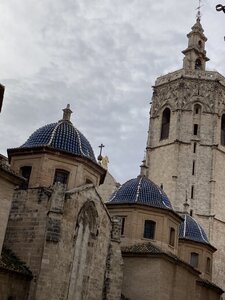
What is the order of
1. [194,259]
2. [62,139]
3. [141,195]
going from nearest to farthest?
[62,139] < [141,195] < [194,259]

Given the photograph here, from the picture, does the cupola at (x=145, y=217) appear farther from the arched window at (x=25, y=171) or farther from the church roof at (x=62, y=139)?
the arched window at (x=25, y=171)

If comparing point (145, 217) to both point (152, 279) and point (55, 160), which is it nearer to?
point (152, 279)

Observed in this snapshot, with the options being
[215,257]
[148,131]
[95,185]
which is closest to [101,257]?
[95,185]

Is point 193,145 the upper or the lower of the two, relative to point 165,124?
lower

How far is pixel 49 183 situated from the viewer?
94.3ft

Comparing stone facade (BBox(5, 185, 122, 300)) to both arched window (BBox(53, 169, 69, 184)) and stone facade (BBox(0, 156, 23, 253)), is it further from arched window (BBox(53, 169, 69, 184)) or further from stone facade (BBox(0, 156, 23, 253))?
stone facade (BBox(0, 156, 23, 253))

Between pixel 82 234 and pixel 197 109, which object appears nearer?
pixel 82 234

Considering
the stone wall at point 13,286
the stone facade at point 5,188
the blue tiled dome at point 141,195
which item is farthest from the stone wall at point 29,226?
the blue tiled dome at point 141,195

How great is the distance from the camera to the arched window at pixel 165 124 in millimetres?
61869

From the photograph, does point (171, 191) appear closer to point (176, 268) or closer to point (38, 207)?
point (176, 268)

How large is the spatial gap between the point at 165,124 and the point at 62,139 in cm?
3407

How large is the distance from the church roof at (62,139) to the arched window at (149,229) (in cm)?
674

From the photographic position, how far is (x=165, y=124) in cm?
6297

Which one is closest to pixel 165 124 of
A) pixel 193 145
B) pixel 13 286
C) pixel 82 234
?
pixel 193 145
